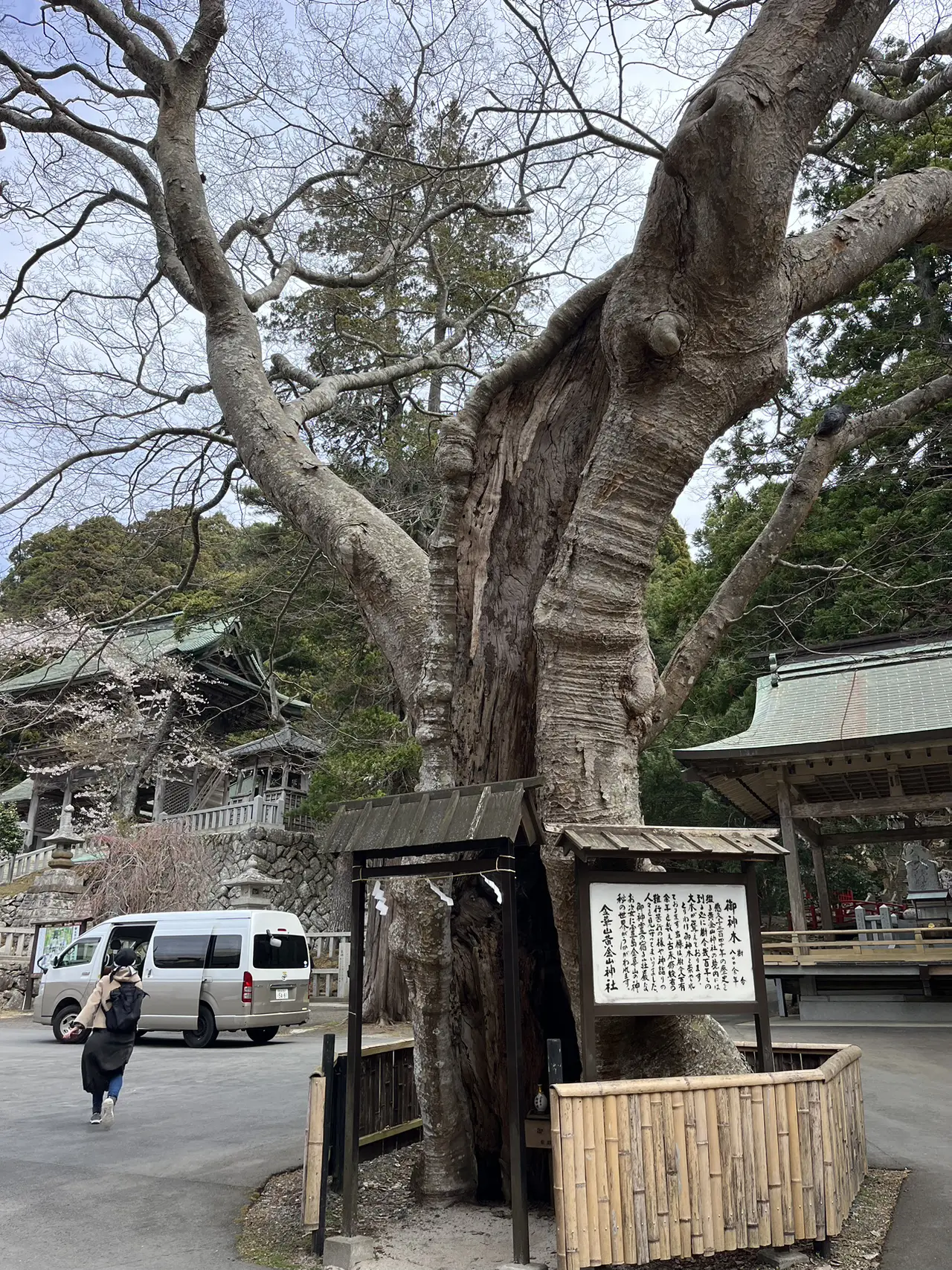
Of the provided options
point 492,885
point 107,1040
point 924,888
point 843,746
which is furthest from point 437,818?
point 924,888

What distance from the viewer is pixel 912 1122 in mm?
6098

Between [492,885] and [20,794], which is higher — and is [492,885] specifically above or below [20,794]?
below

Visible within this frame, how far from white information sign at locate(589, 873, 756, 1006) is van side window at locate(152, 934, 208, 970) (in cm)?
952

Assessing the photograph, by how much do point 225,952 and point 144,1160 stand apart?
640 cm

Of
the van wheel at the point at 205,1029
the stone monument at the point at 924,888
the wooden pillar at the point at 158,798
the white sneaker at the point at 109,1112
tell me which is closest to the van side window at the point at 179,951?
the van wheel at the point at 205,1029

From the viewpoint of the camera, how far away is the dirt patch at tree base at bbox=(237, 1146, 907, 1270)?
3.65 meters

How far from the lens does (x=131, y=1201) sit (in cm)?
455

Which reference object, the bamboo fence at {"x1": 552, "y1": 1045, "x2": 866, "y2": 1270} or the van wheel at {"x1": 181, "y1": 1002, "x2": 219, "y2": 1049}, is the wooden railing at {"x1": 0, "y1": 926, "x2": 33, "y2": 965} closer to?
the van wheel at {"x1": 181, "y1": 1002, "x2": 219, "y2": 1049}

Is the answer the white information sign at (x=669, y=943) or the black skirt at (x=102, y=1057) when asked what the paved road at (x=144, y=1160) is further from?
the white information sign at (x=669, y=943)

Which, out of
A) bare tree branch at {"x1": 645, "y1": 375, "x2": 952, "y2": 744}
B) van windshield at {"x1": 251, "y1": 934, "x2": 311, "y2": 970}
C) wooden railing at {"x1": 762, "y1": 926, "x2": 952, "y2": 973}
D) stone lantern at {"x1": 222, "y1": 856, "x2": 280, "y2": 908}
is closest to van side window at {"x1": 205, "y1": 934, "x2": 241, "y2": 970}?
van windshield at {"x1": 251, "y1": 934, "x2": 311, "y2": 970}

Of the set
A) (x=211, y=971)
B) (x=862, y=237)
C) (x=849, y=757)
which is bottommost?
(x=211, y=971)

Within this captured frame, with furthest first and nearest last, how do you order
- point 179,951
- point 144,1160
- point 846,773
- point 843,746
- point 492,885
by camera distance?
point 846,773 → point 179,951 → point 843,746 → point 144,1160 → point 492,885

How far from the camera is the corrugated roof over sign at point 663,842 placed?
11.6ft

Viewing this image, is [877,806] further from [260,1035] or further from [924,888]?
[260,1035]
